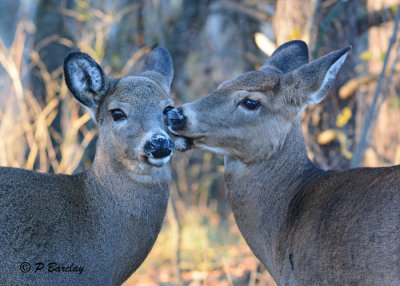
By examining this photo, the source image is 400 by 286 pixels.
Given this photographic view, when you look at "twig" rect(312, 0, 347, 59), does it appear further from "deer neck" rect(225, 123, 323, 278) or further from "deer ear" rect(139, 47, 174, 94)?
"deer neck" rect(225, 123, 323, 278)

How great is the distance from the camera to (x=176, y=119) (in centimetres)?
535

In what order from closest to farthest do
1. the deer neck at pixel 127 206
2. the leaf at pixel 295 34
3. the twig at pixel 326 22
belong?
the deer neck at pixel 127 206, the twig at pixel 326 22, the leaf at pixel 295 34

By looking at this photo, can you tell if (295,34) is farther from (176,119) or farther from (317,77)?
(176,119)

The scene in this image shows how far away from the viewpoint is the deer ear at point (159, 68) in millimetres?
6203

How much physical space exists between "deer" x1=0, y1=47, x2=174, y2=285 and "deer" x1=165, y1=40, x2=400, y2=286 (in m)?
0.37

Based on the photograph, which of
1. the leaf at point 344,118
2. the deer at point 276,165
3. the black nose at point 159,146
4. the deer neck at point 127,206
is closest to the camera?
the deer at point 276,165

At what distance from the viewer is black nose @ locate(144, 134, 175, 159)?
5.08 meters

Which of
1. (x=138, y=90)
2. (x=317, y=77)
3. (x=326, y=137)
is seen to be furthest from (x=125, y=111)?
(x=326, y=137)

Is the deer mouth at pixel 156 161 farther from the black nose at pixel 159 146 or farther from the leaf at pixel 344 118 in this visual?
the leaf at pixel 344 118

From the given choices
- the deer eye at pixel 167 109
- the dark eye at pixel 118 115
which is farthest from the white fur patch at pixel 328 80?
the dark eye at pixel 118 115

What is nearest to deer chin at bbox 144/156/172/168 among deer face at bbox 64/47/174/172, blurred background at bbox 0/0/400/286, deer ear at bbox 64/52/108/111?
deer face at bbox 64/47/174/172

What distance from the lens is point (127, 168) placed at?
543 centimetres

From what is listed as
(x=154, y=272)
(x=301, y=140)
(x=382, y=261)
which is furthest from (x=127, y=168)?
(x=154, y=272)
